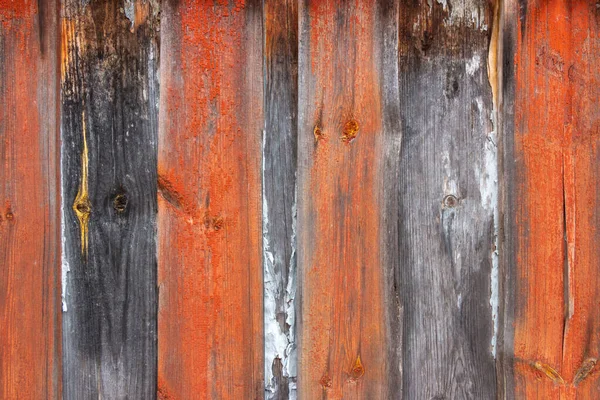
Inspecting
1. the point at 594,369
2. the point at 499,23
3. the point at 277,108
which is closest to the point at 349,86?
the point at 277,108

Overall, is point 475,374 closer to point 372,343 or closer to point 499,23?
point 372,343

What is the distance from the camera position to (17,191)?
113cm

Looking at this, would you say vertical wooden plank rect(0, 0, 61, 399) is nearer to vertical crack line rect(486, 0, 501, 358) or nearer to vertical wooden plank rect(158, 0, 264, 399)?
vertical wooden plank rect(158, 0, 264, 399)

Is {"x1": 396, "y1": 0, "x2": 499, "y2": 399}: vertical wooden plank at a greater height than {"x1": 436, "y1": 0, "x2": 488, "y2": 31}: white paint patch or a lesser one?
lesser

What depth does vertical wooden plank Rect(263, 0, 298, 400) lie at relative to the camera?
3.72 feet

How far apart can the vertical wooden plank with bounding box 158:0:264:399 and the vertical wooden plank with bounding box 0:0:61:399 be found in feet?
0.84

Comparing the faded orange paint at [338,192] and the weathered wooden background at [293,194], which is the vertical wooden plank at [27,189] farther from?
the faded orange paint at [338,192]

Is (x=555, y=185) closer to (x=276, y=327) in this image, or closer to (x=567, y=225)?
(x=567, y=225)

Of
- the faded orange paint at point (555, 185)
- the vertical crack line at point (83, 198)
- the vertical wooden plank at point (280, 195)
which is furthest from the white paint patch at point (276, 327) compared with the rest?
the faded orange paint at point (555, 185)

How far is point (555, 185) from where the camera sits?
1.15m

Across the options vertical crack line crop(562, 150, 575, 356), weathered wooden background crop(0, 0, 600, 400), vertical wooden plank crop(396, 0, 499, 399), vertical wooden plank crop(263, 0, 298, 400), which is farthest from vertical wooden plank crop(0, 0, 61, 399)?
vertical crack line crop(562, 150, 575, 356)

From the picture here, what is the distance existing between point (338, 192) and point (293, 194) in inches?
4.1

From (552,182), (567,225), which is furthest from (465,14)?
(567,225)

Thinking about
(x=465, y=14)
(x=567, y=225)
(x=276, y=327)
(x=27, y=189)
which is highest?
(x=465, y=14)
